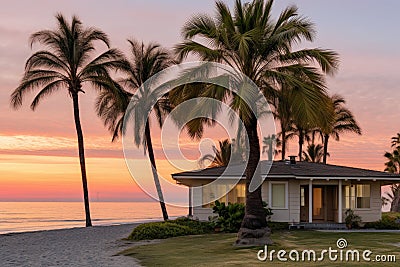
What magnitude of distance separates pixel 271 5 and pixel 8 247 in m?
14.2

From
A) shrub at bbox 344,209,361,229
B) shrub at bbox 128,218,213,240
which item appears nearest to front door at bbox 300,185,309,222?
shrub at bbox 344,209,361,229

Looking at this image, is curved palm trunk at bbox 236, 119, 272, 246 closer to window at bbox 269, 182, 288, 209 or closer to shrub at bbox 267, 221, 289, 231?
shrub at bbox 267, 221, 289, 231

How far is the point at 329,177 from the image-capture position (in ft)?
106

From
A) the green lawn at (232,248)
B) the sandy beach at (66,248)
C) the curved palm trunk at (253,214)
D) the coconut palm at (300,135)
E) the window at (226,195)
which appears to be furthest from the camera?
the coconut palm at (300,135)

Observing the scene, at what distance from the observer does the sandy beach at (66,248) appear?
1986 cm

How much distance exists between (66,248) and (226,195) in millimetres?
12295

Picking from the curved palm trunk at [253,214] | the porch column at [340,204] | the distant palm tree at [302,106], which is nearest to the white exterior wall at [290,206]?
the porch column at [340,204]

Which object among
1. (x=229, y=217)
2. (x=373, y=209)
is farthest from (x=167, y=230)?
(x=373, y=209)

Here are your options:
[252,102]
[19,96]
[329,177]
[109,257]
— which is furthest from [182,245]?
[19,96]

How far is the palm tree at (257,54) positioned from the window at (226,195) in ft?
35.6

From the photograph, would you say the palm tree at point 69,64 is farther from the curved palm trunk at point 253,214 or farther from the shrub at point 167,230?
the curved palm trunk at point 253,214

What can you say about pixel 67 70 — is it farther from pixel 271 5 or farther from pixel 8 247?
pixel 271 5

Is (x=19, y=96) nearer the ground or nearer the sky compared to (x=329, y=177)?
nearer the sky

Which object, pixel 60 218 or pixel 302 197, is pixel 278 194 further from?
pixel 60 218
